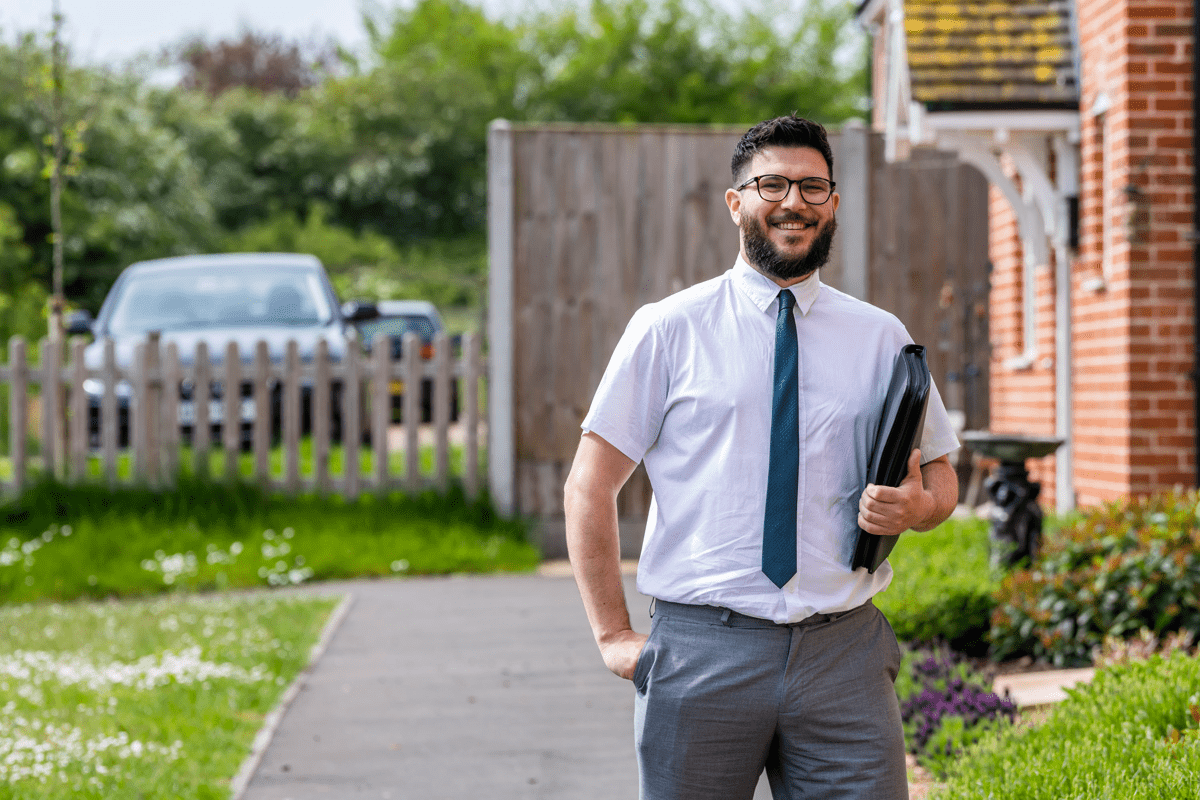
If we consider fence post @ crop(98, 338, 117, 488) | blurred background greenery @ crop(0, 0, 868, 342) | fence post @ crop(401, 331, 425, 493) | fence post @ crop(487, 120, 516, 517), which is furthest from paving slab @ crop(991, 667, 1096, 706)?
blurred background greenery @ crop(0, 0, 868, 342)

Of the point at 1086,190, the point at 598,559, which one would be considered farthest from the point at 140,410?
the point at 598,559

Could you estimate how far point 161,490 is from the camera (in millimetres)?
9289

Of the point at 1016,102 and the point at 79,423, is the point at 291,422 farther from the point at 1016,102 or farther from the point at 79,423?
the point at 1016,102

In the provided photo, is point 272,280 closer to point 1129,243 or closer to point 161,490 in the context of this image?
point 161,490

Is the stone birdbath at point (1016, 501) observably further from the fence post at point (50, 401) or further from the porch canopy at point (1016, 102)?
the fence post at point (50, 401)

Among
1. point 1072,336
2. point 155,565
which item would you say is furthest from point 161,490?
point 1072,336

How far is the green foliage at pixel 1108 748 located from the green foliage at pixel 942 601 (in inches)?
56.4

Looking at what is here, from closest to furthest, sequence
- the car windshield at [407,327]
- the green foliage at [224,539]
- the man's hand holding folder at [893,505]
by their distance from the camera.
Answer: the man's hand holding folder at [893,505], the green foliage at [224,539], the car windshield at [407,327]

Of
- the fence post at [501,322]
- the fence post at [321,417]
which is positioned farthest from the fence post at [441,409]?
the fence post at [321,417]

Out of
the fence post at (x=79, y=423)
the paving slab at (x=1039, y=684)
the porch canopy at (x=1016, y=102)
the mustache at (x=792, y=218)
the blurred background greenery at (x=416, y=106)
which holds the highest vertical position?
the blurred background greenery at (x=416, y=106)

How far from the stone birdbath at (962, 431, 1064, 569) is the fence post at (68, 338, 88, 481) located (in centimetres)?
624

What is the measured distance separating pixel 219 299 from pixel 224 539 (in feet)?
10.1

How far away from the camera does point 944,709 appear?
4430mm

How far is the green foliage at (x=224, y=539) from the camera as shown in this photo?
26.6 feet
